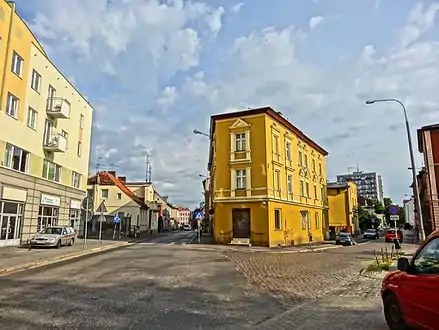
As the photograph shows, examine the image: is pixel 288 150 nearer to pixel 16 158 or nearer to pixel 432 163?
pixel 432 163

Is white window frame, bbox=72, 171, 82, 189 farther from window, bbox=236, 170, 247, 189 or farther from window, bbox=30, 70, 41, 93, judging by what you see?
window, bbox=236, 170, 247, 189

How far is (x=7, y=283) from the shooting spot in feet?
38.2

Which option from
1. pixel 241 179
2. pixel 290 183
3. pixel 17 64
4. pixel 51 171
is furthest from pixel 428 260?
pixel 290 183

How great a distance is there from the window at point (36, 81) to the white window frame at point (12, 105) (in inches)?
113

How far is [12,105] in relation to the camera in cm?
2606

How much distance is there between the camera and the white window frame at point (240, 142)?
3474 cm

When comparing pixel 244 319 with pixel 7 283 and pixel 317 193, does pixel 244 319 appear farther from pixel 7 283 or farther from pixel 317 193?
pixel 317 193

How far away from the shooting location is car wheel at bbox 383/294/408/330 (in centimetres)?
603

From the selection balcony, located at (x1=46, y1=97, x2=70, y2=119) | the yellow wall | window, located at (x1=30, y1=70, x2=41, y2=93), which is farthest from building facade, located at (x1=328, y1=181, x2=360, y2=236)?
window, located at (x1=30, y1=70, x2=41, y2=93)

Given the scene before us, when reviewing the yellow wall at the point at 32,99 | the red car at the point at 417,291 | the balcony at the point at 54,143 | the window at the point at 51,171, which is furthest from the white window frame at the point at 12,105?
the red car at the point at 417,291

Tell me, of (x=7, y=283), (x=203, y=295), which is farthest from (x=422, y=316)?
(x=7, y=283)

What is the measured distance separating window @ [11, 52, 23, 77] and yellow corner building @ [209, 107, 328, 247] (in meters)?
16.7

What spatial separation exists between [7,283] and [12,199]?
1577 cm

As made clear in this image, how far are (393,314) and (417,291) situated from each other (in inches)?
46.9
